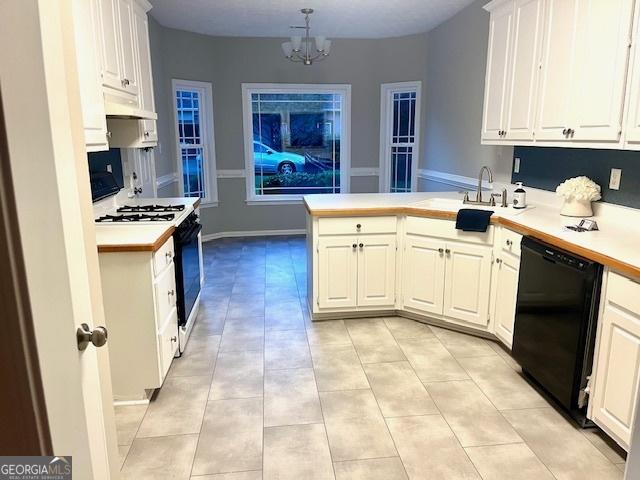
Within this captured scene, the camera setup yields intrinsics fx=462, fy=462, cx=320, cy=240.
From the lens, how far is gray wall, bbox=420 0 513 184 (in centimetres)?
439

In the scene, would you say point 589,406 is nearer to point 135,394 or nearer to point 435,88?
point 135,394

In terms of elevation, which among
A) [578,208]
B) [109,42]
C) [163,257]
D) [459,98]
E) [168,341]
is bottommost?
[168,341]

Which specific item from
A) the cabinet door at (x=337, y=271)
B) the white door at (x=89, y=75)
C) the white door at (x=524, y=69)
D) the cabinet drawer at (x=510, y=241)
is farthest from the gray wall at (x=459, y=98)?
the white door at (x=89, y=75)

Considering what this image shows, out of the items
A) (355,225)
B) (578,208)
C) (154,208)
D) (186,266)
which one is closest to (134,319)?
(186,266)

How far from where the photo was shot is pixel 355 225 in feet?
11.3

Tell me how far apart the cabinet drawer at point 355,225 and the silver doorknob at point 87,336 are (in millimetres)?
2514

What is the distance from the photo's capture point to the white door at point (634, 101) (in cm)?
222

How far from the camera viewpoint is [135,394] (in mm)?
2510

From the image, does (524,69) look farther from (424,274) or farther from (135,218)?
(135,218)

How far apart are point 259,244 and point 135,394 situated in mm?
3772

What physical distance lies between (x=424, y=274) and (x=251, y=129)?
12.6 ft

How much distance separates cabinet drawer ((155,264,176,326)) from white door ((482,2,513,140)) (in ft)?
8.33

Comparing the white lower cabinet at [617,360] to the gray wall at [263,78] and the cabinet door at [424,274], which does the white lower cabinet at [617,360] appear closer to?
the cabinet door at [424,274]

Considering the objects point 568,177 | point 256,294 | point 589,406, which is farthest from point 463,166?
point 589,406
